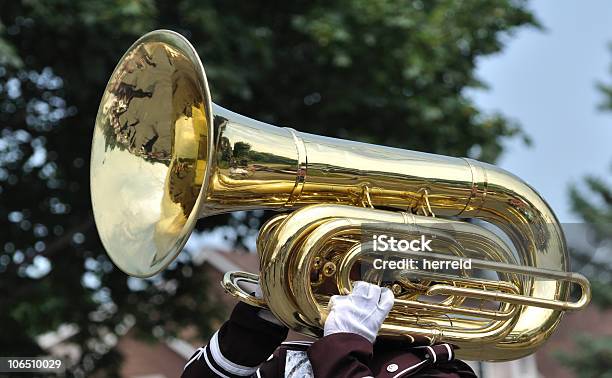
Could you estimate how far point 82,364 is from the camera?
7199 millimetres

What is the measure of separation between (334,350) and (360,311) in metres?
0.12

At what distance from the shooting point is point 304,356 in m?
2.30

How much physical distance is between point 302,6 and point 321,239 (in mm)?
4475

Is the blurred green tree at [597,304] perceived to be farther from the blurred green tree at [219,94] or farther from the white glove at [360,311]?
the white glove at [360,311]

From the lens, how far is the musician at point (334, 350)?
213 centimetres

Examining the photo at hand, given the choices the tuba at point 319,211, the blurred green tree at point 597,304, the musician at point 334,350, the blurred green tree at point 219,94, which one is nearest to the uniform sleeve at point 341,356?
the musician at point 334,350

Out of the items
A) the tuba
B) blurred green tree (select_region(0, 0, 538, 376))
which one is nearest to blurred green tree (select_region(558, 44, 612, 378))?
blurred green tree (select_region(0, 0, 538, 376))

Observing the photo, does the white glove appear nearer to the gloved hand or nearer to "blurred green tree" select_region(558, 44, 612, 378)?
the gloved hand

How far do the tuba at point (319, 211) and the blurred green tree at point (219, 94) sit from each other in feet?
10.1

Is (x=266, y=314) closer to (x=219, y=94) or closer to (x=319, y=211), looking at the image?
(x=319, y=211)

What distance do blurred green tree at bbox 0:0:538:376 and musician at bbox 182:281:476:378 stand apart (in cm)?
349

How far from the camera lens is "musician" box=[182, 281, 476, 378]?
83.7 inches

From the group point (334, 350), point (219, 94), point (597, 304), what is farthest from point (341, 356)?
point (597, 304)

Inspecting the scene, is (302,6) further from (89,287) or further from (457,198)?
(457,198)
